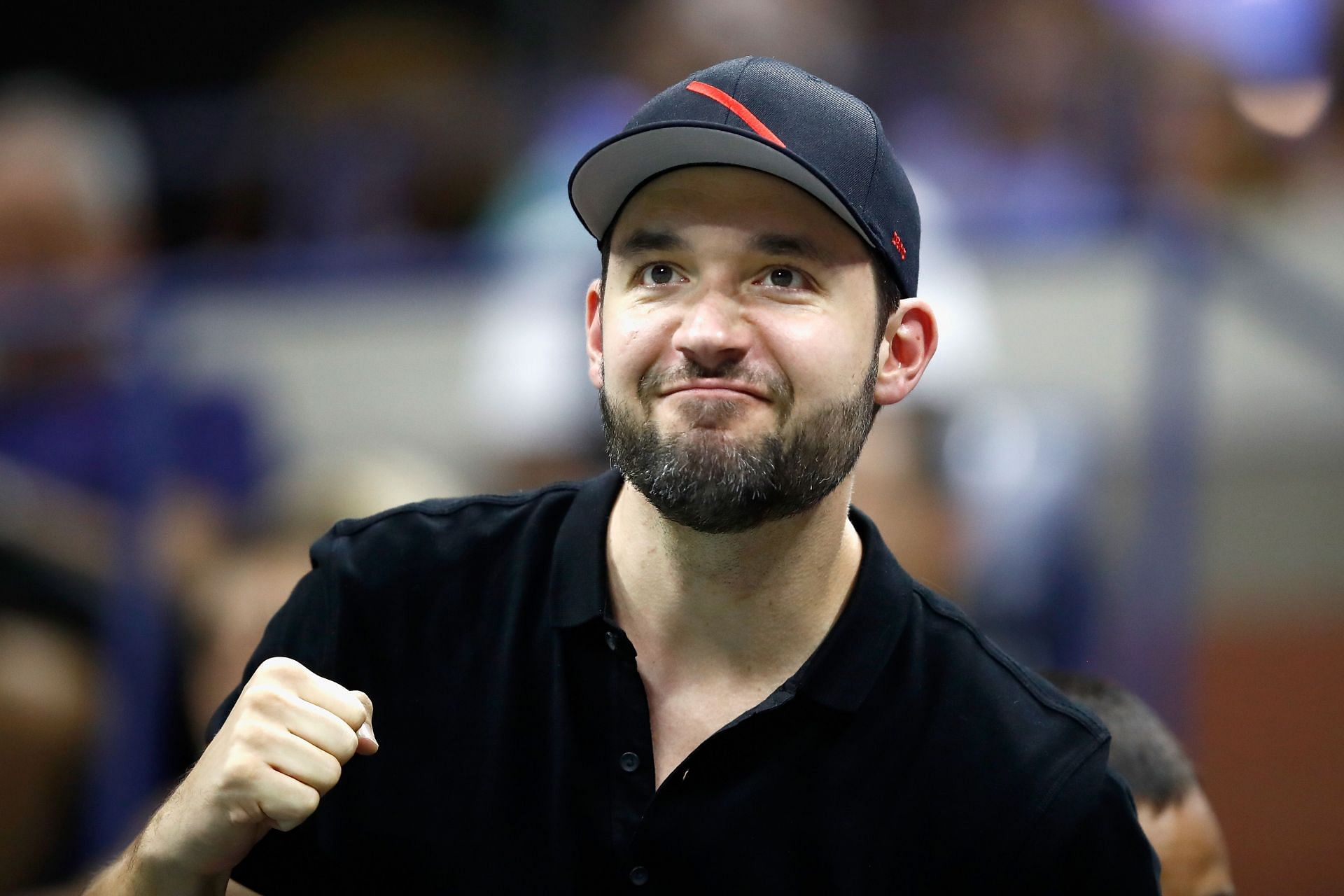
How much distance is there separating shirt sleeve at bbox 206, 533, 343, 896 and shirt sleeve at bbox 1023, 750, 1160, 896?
3.28 ft

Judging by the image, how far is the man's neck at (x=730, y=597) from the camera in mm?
2365

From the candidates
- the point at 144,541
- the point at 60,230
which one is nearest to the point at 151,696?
the point at 144,541

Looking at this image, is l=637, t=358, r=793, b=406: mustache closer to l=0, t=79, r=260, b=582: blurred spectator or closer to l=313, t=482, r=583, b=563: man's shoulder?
l=313, t=482, r=583, b=563: man's shoulder

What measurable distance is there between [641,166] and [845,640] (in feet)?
2.40

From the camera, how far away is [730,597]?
2.38 meters

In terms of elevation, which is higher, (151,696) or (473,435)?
(473,435)

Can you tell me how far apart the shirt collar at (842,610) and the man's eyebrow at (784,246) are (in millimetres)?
451

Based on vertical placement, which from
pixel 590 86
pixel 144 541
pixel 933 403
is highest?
pixel 590 86

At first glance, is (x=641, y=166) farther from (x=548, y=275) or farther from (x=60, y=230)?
(x=60, y=230)

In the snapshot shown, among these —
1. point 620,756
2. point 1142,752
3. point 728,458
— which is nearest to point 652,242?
point 728,458

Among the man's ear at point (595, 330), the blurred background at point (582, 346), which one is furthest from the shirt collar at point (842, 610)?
the blurred background at point (582, 346)

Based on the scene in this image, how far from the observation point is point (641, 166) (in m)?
2.28

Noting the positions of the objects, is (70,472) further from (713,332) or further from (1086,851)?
(1086,851)

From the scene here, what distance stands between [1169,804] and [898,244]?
109cm
